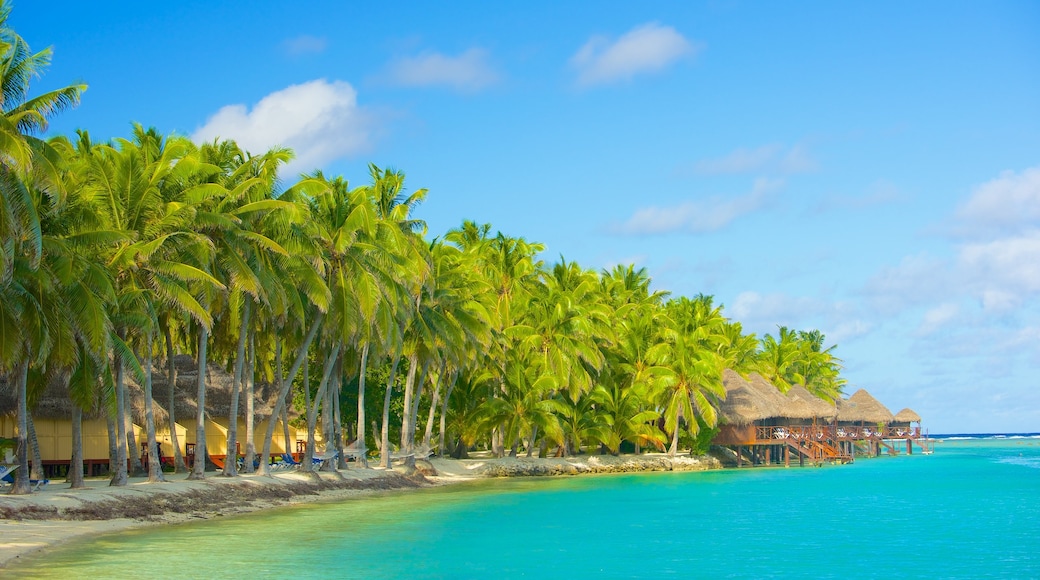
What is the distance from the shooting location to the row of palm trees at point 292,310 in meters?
18.3

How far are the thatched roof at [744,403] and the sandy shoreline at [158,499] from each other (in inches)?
700

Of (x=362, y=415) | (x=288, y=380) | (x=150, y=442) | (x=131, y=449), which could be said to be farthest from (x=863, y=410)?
(x=150, y=442)

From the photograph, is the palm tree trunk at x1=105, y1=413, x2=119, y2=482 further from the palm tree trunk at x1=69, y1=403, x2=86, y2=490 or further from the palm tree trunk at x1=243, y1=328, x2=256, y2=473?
the palm tree trunk at x1=243, y1=328, x2=256, y2=473

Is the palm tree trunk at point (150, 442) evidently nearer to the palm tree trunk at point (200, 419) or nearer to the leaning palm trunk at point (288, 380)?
the palm tree trunk at point (200, 419)

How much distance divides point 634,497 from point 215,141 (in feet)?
53.7

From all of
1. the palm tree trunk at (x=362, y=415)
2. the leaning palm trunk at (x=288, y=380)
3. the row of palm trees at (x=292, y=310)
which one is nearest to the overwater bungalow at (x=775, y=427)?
the row of palm trees at (x=292, y=310)

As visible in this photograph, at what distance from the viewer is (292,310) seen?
27.4 meters

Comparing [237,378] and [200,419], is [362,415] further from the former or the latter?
[200,419]

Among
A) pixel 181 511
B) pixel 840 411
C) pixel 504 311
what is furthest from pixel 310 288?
pixel 840 411

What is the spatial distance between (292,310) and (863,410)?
5268 centimetres

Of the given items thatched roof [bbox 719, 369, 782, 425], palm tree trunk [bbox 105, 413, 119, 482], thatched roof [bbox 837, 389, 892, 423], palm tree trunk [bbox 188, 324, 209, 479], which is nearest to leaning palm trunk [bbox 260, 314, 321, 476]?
palm tree trunk [bbox 188, 324, 209, 479]

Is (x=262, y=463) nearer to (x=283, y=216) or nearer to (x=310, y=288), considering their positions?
(x=310, y=288)

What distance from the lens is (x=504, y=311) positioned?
43094 millimetres

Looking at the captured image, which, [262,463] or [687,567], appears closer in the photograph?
[687,567]
